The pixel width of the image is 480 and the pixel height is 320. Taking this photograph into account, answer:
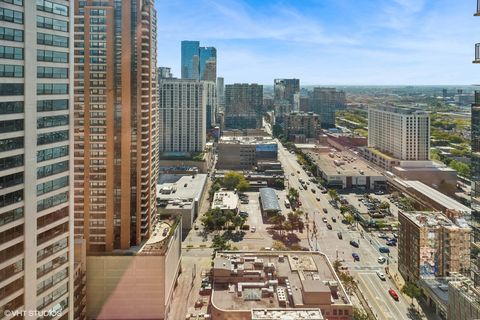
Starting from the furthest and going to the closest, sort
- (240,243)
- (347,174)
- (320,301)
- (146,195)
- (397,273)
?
(347,174), (240,243), (397,273), (146,195), (320,301)

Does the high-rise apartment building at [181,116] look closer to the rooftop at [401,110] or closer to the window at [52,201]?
the rooftop at [401,110]

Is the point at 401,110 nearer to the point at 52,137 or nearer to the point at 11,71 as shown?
the point at 52,137

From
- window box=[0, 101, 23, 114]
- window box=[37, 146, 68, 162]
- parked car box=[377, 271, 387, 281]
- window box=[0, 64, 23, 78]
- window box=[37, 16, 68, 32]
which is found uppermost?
window box=[37, 16, 68, 32]

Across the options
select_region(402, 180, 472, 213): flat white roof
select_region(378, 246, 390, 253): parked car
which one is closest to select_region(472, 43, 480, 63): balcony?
select_region(378, 246, 390, 253): parked car

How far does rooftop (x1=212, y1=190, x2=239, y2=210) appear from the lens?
14484mm

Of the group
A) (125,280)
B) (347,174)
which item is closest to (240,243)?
(125,280)

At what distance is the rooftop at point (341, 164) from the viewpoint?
63.5ft

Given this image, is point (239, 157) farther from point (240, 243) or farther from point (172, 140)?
point (240, 243)

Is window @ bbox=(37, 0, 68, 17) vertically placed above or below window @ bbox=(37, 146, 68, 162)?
above

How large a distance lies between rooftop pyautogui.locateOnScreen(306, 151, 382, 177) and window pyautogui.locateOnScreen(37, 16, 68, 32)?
16615 millimetres

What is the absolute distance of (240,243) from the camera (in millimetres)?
12078

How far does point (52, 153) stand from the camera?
3.66m

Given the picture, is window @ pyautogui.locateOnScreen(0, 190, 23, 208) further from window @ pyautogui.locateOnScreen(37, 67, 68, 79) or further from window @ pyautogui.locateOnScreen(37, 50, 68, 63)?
window @ pyautogui.locateOnScreen(37, 50, 68, 63)

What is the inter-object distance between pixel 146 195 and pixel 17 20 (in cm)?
551
